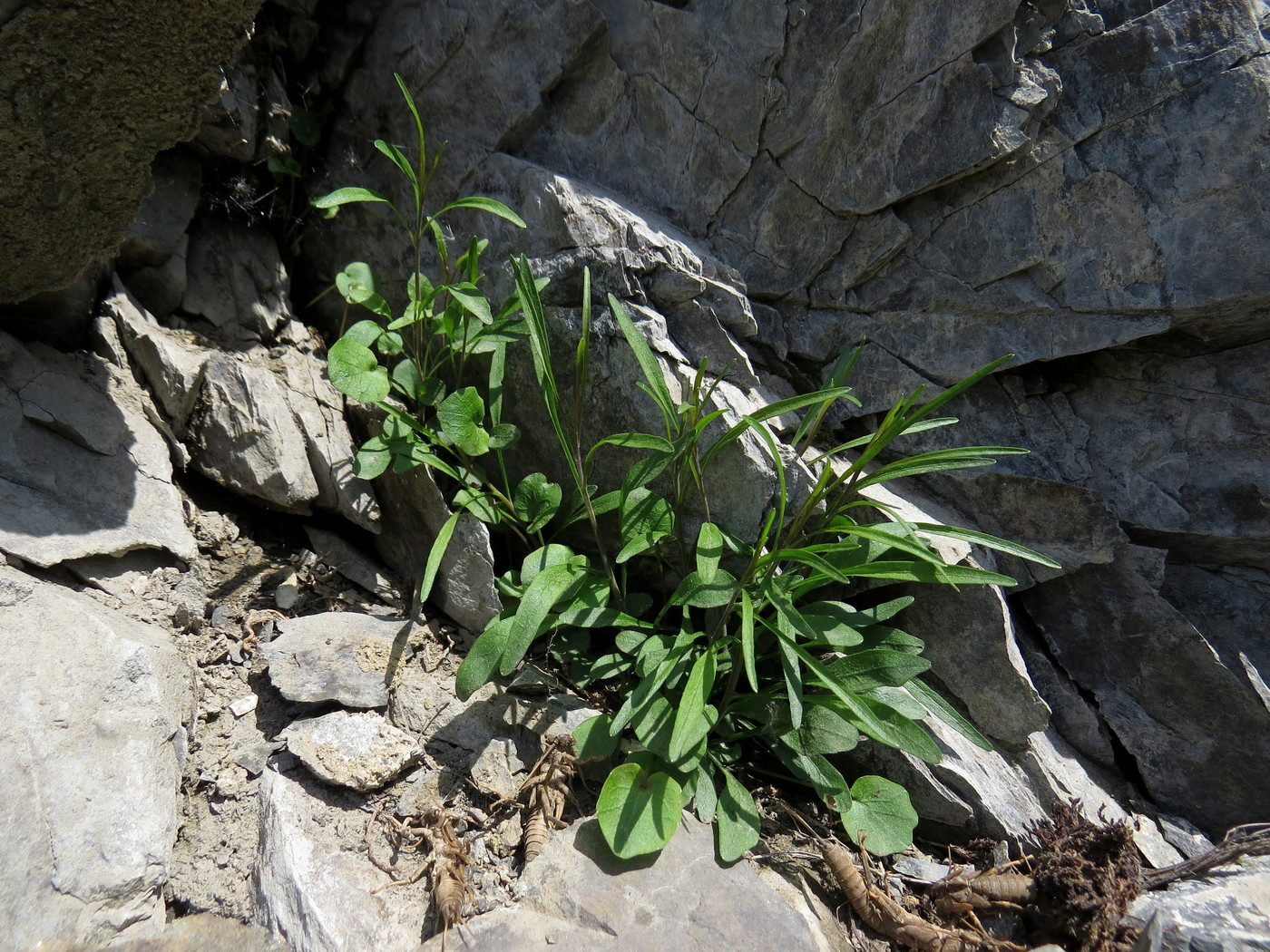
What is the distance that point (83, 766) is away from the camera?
173cm

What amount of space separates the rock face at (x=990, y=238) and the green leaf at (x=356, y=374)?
2.10ft

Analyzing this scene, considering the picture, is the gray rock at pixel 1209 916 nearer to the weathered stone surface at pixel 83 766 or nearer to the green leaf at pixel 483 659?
the green leaf at pixel 483 659

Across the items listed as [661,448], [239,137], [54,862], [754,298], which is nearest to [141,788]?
[54,862]

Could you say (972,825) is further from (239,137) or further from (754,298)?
(239,137)

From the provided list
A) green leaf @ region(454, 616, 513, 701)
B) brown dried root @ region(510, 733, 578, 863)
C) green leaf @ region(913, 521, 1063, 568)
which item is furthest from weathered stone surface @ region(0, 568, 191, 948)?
green leaf @ region(913, 521, 1063, 568)

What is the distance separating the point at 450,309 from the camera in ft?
8.59

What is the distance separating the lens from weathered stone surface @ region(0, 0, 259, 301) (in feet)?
6.14

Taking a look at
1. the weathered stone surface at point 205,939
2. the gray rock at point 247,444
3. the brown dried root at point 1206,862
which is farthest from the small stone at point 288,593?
the brown dried root at point 1206,862

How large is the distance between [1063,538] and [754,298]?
1.47 meters

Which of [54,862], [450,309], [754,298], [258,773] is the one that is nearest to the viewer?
[54,862]

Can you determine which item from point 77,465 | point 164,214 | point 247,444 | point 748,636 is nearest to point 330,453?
point 247,444

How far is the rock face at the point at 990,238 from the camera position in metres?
2.71

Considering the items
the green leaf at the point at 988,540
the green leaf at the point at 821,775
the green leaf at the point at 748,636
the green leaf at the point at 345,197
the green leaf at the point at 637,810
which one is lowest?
the green leaf at the point at 637,810

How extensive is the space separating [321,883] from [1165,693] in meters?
2.85
